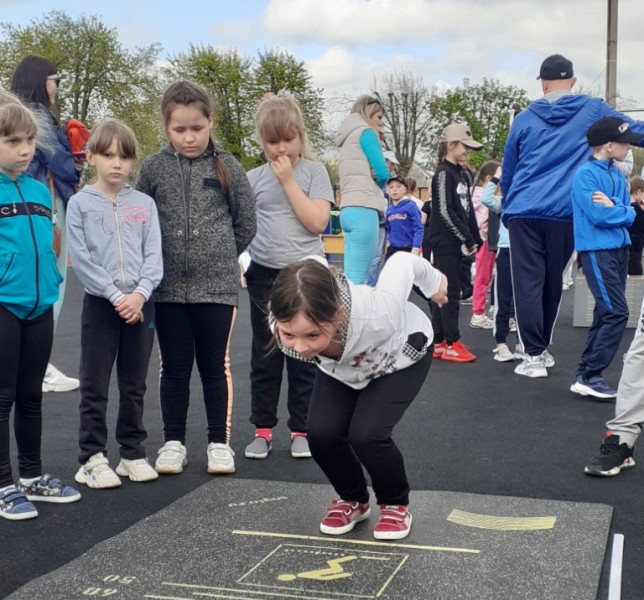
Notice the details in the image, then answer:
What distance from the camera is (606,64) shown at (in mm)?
16578

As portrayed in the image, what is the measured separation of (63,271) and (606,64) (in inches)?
544

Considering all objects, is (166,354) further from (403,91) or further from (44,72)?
(403,91)

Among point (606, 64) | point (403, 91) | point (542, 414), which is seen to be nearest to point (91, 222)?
point (542, 414)

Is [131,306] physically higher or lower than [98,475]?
higher

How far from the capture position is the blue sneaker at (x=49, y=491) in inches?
148

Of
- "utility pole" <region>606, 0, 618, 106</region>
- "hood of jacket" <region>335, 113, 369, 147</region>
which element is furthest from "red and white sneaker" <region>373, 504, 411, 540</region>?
"utility pole" <region>606, 0, 618, 106</region>

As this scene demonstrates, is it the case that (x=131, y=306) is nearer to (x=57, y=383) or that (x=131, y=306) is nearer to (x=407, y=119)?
(x=57, y=383)

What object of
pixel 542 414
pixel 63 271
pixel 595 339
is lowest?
pixel 542 414

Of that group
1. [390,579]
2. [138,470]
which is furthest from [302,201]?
[390,579]

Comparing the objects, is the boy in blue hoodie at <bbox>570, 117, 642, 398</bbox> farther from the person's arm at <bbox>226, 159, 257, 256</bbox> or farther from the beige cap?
the person's arm at <bbox>226, 159, 257, 256</bbox>

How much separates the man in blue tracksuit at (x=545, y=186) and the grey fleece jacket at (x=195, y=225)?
2684 millimetres

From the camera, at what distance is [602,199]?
555cm

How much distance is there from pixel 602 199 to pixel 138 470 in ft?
10.9

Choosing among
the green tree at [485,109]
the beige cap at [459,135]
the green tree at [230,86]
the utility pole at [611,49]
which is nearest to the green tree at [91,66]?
the green tree at [230,86]
